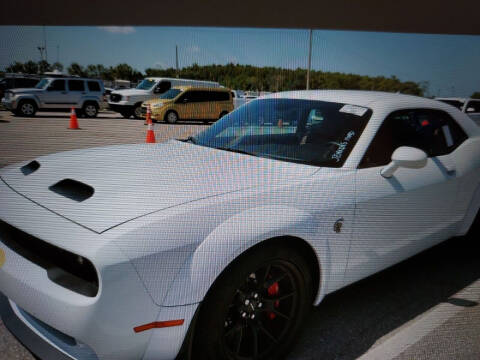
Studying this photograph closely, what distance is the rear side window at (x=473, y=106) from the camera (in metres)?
15.6

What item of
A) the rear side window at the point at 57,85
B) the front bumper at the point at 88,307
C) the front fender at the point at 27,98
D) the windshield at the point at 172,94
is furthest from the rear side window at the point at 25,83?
the front bumper at the point at 88,307

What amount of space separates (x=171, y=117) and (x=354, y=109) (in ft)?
49.7

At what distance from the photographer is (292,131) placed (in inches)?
109

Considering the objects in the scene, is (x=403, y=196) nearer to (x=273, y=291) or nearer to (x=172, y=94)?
(x=273, y=291)

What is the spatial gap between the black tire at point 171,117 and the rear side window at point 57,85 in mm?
5220

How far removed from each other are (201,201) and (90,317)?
0.63 meters

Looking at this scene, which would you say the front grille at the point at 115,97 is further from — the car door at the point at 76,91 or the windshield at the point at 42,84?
the windshield at the point at 42,84

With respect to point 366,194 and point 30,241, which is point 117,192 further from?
point 366,194

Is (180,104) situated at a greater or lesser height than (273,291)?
lesser

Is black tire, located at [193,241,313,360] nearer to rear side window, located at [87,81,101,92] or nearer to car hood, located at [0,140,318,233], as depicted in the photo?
Answer: car hood, located at [0,140,318,233]

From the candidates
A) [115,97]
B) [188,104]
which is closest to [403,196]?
[188,104]

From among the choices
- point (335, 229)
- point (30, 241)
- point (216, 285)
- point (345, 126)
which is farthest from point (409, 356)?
point (30, 241)

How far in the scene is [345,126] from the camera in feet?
8.07

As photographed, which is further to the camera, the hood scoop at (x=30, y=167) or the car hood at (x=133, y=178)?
the hood scoop at (x=30, y=167)
